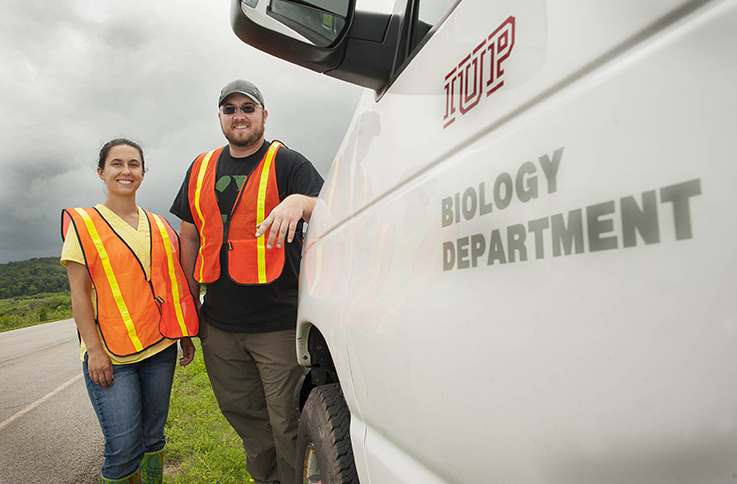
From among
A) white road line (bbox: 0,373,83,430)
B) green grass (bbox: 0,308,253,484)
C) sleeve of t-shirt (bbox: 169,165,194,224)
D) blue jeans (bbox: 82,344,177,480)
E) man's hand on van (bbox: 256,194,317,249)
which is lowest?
white road line (bbox: 0,373,83,430)

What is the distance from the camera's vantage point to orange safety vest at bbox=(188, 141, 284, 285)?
2.58m

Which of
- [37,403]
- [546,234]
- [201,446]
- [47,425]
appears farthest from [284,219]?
[37,403]

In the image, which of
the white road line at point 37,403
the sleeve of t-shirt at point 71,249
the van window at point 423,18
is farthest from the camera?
the white road line at point 37,403

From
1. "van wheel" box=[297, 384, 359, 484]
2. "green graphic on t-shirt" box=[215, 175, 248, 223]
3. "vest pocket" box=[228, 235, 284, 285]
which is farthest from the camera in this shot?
"green graphic on t-shirt" box=[215, 175, 248, 223]

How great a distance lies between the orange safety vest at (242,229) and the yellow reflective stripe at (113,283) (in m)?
0.44

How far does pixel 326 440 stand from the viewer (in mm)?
1469

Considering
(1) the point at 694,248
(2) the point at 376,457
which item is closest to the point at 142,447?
(2) the point at 376,457

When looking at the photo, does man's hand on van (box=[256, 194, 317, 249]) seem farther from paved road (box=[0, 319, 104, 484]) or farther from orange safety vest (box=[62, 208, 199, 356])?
paved road (box=[0, 319, 104, 484])

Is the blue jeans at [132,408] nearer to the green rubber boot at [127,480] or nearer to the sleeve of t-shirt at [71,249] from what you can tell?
the green rubber boot at [127,480]

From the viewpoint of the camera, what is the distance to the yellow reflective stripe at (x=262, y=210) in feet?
8.43

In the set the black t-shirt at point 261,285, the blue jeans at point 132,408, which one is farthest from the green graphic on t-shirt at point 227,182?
the blue jeans at point 132,408

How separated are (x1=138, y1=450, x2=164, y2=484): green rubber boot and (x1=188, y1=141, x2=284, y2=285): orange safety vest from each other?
1003 mm

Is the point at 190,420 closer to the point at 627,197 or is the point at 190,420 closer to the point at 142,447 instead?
the point at 142,447

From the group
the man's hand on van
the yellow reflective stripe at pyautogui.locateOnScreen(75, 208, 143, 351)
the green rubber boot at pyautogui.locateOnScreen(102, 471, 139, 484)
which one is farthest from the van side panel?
the green rubber boot at pyautogui.locateOnScreen(102, 471, 139, 484)
